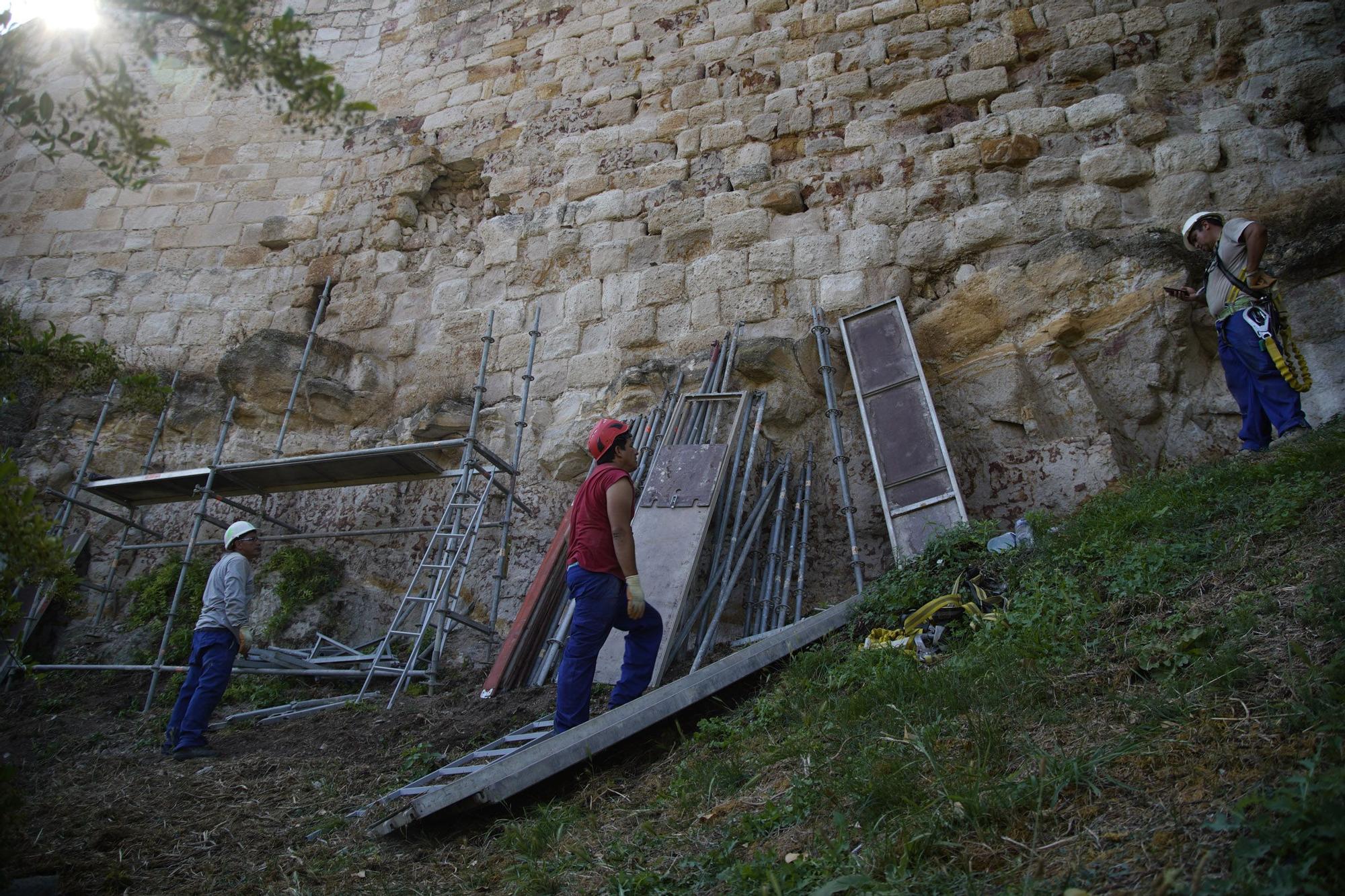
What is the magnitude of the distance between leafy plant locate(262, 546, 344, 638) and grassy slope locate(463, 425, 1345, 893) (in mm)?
3265

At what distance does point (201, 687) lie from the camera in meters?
4.52

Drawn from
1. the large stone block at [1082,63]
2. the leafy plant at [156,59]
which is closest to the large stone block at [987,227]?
the large stone block at [1082,63]

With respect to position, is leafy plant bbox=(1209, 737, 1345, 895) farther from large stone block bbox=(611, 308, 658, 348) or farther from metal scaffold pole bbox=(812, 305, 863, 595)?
large stone block bbox=(611, 308, 658, 348)

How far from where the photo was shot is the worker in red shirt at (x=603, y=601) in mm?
3766

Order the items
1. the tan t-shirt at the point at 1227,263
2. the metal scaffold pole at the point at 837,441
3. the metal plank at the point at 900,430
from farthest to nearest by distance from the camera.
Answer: the metal scaffold pole at the point at 837,441 → the metal plank at the point at 900,430 → the tan t-shirt at the point at 1227,263

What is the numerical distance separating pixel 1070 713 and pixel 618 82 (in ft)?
20.4

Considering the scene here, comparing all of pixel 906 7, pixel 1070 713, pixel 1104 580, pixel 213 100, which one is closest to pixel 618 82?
pixel 906 7

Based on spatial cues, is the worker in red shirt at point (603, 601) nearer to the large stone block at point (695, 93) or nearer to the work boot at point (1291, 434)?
the work boot at point (1291, 434)

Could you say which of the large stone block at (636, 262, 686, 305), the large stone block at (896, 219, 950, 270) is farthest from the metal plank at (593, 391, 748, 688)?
the large stone block at (896, 219, 950, 270)

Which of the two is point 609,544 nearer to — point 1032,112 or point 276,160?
point 1032,112

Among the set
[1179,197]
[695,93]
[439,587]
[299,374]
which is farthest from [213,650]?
[1179,197]

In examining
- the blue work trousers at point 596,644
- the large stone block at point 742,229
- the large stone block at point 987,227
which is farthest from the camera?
the large stone block at point 742,229

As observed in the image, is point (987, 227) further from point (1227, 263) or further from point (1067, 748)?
point (1067, 748)

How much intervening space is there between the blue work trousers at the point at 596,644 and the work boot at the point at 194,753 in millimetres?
1731
